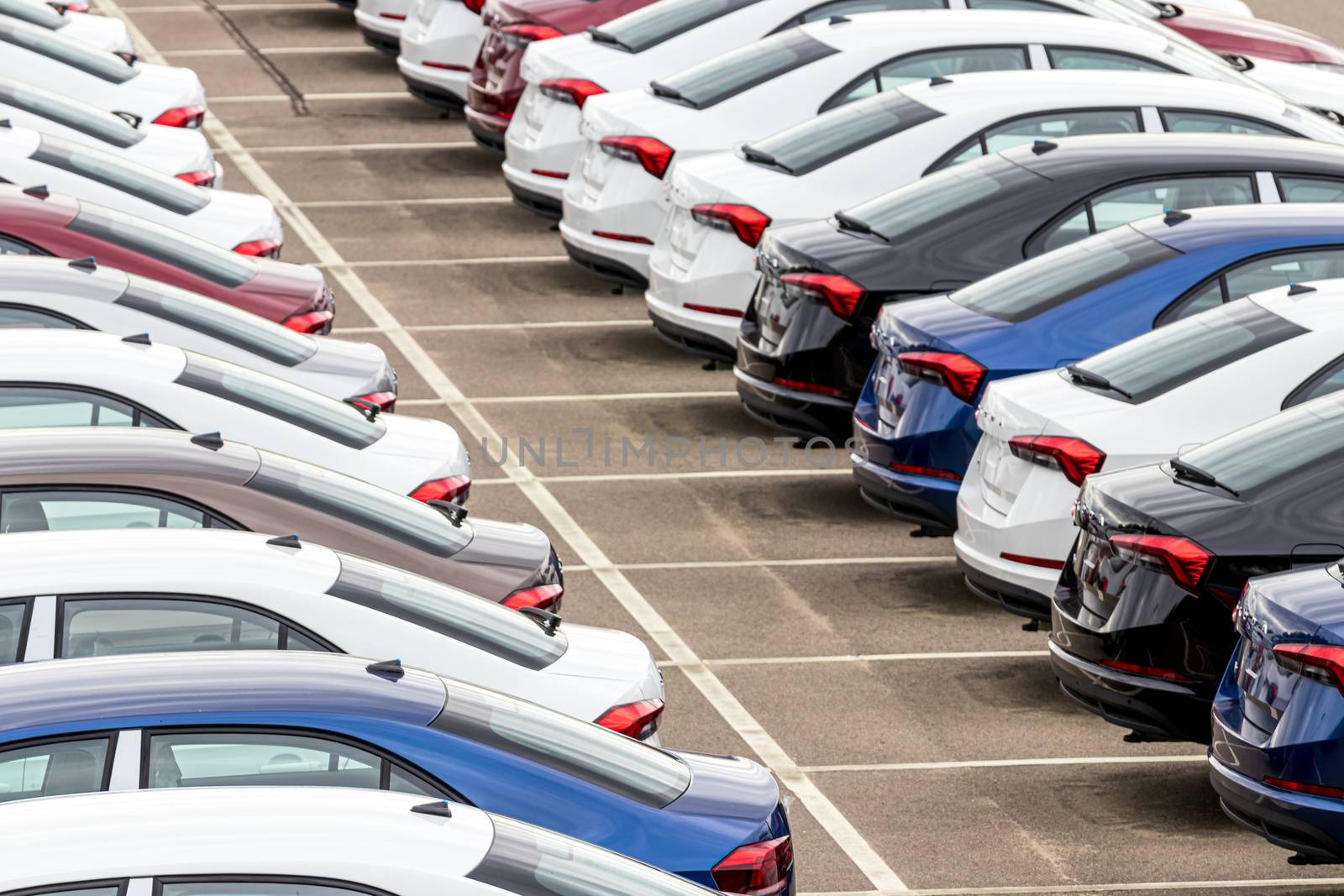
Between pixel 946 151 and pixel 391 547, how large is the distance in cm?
581

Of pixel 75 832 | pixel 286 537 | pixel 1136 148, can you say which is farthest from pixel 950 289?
pixel 75 832

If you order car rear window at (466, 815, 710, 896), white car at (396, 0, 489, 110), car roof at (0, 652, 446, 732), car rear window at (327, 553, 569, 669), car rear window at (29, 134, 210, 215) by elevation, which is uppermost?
car rear window at (466, 815, 710, 896)

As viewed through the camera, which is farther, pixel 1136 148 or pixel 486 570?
pixel 1136 148

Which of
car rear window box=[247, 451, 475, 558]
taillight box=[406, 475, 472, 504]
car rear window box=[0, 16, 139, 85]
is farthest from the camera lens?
car rear window box=[0, 16, 139, 85]

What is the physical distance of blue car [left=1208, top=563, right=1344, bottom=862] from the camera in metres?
7.18

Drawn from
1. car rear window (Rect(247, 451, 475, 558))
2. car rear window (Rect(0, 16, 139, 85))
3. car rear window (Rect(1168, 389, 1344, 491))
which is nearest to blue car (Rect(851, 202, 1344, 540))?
car rear window (Rect(1168, 389, 1344, 491))

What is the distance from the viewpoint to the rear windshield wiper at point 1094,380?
971 centimetres

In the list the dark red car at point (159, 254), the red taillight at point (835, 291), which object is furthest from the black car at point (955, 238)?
the dark red car at point (159, 254)

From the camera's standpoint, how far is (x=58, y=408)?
27.7ft

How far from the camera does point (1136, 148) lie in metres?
11.8

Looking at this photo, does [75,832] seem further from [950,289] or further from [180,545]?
[950,289]

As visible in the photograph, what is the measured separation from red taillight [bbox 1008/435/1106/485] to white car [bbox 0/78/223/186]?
634 cm

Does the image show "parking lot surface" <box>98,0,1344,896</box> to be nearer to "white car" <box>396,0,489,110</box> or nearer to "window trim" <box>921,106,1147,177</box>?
"white car" <box>396,0,489,110</box>

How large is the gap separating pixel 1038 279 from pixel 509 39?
23.7ft
